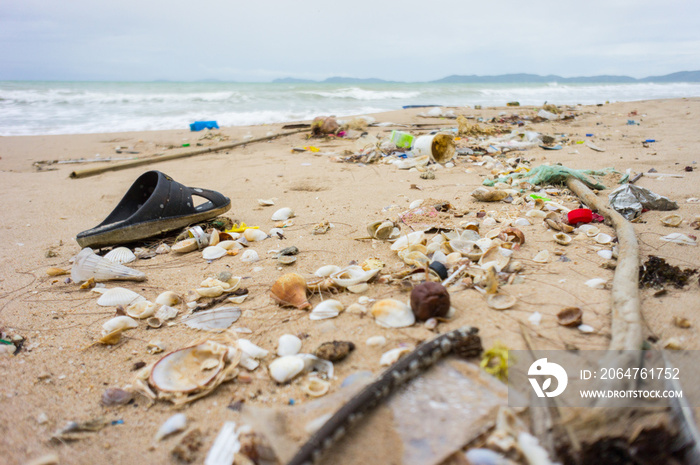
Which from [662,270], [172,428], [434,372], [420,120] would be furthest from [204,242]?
[420,120]

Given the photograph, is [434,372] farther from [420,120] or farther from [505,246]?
[420,120]

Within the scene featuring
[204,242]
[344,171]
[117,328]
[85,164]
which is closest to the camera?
[117,328]

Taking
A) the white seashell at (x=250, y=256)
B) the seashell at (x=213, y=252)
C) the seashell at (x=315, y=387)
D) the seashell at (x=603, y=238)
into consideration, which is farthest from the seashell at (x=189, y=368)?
the seashell at (x=603, y=238)

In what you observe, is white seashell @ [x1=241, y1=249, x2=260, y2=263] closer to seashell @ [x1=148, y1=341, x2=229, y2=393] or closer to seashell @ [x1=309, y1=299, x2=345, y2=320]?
seashell @ [x1=309, y1=299, x2=345, y2=320]

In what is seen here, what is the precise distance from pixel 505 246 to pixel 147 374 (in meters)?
2.02

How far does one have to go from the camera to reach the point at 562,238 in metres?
2.41

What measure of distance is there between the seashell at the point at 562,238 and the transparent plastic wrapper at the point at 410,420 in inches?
59.2

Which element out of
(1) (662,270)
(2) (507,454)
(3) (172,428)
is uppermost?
(1) (662,270)

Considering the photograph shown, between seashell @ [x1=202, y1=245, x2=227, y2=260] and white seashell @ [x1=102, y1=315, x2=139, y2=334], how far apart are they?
815 mm

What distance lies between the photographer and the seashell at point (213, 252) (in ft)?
8.56

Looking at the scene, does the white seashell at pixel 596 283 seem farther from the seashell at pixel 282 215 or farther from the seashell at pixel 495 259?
the seashell at pixel 282 215

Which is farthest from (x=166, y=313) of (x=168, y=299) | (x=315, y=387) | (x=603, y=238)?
(x=603, y=238)

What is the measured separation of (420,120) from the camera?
9.47 meters

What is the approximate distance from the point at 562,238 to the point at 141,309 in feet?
8.42
